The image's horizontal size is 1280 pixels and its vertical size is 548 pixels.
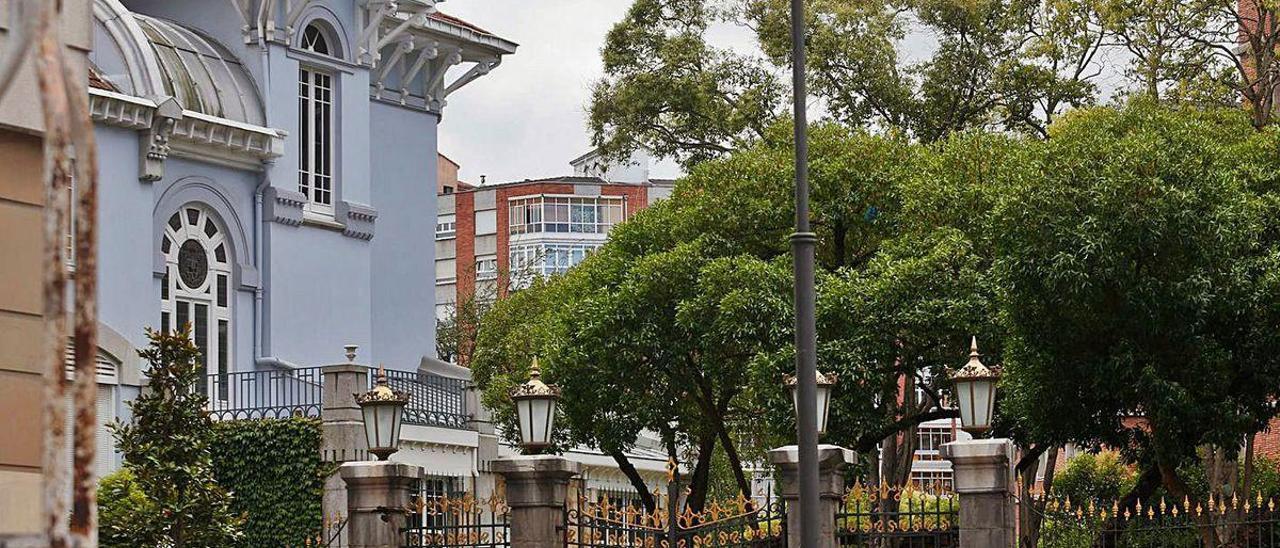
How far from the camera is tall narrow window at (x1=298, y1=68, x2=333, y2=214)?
1261 inches

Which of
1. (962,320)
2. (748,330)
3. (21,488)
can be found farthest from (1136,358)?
(21,488)

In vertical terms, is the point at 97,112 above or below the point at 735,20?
below

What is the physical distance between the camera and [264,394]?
98.1 feet

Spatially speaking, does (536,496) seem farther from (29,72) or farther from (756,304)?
(756,304)

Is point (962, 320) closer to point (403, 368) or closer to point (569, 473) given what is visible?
point (569, 473)

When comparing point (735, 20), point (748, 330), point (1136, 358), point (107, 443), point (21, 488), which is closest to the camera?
point (21, 488)

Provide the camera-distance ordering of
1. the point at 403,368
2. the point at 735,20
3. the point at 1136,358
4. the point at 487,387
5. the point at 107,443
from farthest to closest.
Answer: the point at 735,20, the point at 487,387, the point at 403,368, the point at 107,443, the point at 1136,358

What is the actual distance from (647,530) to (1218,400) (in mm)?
8627

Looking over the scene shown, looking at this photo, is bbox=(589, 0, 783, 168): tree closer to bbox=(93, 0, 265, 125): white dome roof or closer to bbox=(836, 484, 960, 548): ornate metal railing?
bbox=(93, 0, 265, 125): white dome roof

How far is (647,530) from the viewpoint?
724 inches

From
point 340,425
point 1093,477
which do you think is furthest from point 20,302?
point 1093,477

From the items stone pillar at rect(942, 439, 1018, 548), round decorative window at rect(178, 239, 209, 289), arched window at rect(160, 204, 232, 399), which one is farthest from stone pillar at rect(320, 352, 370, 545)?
stone pillar at rect(942, 439, 1018, 548)

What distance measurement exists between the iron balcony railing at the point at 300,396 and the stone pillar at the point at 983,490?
12.8m

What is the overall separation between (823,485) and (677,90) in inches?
887
